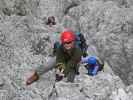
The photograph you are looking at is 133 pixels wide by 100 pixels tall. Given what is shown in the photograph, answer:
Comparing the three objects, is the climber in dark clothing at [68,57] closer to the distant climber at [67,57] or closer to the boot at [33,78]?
the distant climber at [67,57]

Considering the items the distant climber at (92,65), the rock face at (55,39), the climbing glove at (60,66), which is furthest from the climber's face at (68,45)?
the distant climber at (92,65)

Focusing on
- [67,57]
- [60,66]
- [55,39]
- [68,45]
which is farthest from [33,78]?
[55,39]

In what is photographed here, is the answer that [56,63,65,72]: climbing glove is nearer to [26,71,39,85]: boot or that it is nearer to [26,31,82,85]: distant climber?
[26,31,82,85]: distant climber

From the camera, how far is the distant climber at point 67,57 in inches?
335

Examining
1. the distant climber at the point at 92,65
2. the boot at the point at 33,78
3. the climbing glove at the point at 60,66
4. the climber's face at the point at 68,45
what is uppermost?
the climber's face at the point at 68,45

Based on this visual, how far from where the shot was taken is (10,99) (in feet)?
31.7

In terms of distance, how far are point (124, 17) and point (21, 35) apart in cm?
774

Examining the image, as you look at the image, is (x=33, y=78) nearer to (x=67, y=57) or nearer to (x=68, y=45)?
(x=67, y=57)

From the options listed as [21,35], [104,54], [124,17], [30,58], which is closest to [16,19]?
[21,35]

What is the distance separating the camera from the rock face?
8.62 m

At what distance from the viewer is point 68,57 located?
893cm

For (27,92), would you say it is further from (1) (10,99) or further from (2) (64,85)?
(2) (64,85)

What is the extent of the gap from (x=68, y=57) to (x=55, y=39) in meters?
6.79

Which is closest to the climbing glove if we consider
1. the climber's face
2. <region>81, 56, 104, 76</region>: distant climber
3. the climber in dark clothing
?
the climber in dark clothing
